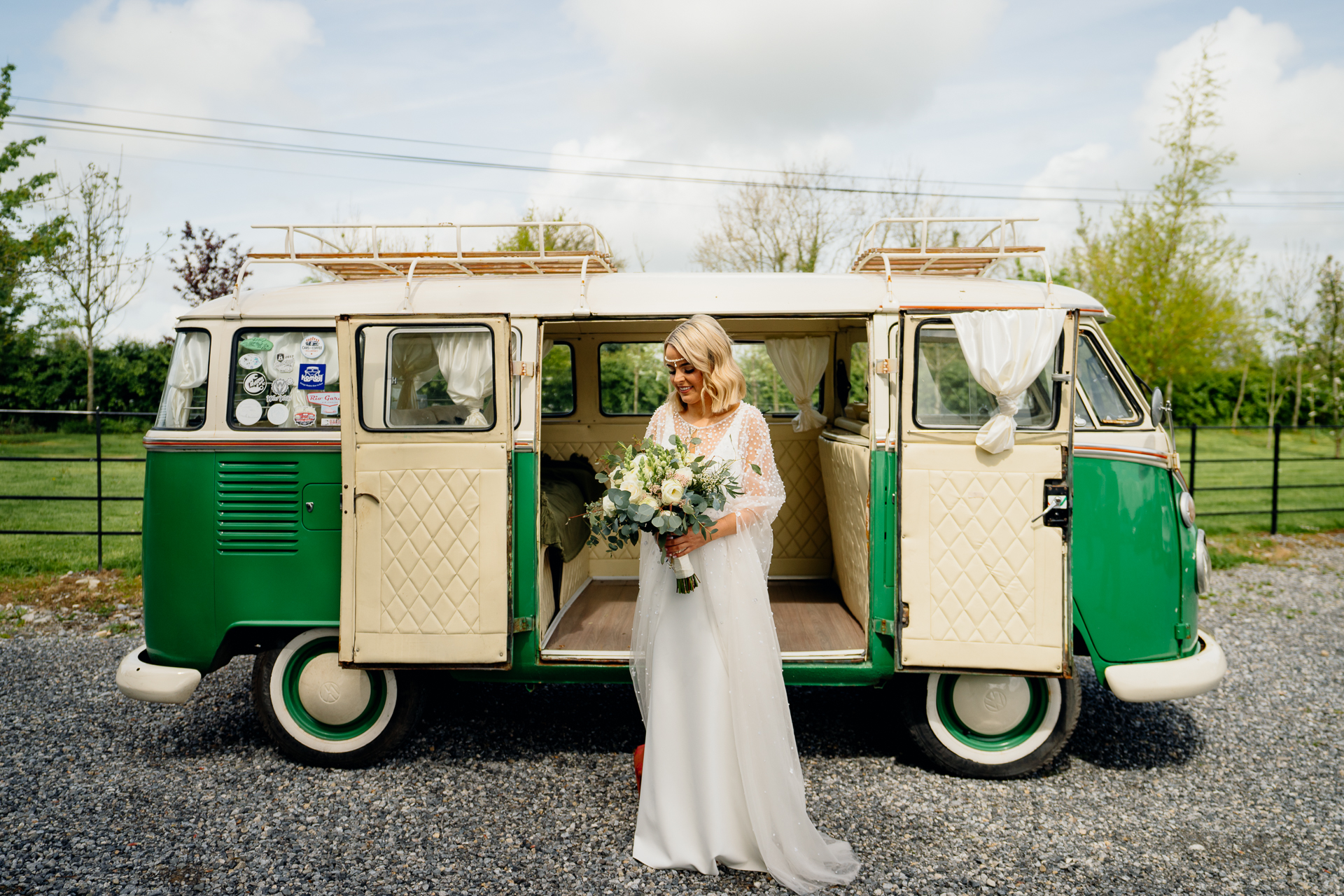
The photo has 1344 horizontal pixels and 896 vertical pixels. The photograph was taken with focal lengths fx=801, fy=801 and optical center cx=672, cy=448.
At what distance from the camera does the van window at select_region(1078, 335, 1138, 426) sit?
4.14m

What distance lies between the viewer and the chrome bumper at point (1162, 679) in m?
3.92

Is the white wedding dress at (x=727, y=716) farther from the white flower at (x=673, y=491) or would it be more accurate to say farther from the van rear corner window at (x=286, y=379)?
the van rear corner window at (x=286, y=379)

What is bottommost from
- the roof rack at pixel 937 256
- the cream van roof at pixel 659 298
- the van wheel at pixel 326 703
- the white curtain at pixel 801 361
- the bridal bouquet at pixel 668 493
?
the van wheel at pixel 326 703

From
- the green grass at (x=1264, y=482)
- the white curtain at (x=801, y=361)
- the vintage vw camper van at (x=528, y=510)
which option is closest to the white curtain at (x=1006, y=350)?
the vintage vw camper van at (x=528, y=510)

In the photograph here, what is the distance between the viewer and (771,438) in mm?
6008

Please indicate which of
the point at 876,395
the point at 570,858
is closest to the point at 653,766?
the point at 570,858

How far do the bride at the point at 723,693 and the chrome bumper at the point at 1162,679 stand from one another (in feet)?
5.51

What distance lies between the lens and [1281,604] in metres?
7.58

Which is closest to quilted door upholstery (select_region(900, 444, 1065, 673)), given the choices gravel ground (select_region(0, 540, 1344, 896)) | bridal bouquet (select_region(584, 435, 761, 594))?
gravel ground (select_region(0, 540, 1344, 896))

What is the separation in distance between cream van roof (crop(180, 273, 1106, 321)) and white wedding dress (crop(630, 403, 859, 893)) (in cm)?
106

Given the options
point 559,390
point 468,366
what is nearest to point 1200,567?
point 468,366

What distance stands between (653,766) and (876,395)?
6.78ft

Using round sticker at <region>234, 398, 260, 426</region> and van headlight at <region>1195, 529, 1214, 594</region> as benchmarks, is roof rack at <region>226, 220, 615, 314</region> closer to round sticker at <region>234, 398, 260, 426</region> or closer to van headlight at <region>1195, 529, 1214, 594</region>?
round sticker at <region>234, 398, 260, 426</region>

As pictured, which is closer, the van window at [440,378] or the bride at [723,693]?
the bride at [723,693]
